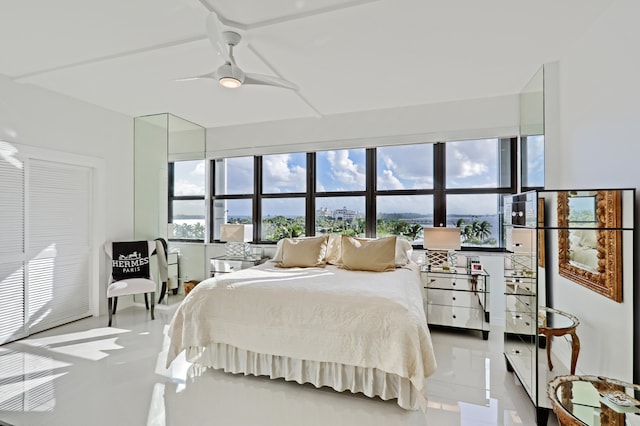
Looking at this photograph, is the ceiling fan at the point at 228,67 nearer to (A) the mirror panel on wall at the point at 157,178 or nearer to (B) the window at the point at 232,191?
(A) the mirror panel on wall at the point at 157,178

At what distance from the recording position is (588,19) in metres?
2.31

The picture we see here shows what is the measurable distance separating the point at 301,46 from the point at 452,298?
2981 millimetres

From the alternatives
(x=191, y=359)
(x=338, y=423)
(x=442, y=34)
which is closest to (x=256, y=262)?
(x=191, y=359)

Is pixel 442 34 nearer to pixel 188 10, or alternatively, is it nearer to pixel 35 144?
pixel 188 10

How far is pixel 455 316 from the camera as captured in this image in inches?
139

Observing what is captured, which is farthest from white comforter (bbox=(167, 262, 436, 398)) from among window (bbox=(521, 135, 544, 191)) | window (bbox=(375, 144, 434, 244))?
window (bbox=(521, 135, 544, 191))

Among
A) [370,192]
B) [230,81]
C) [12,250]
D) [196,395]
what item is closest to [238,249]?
[370,192]

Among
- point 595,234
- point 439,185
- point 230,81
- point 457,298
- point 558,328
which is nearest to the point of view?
point 595,234

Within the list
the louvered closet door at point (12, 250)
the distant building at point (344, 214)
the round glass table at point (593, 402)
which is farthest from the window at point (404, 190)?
the louvered closet door at point (12, 250)

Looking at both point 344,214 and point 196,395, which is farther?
point 344,214

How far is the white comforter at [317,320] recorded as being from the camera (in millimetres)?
2152

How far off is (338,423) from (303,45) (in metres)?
2.81

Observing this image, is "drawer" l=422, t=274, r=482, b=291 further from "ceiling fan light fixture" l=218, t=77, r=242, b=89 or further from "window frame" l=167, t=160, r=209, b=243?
"window frame" l=167, t=160, r=209, b=243

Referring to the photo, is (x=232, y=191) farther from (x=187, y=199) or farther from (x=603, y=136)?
(x=603, y=136)
